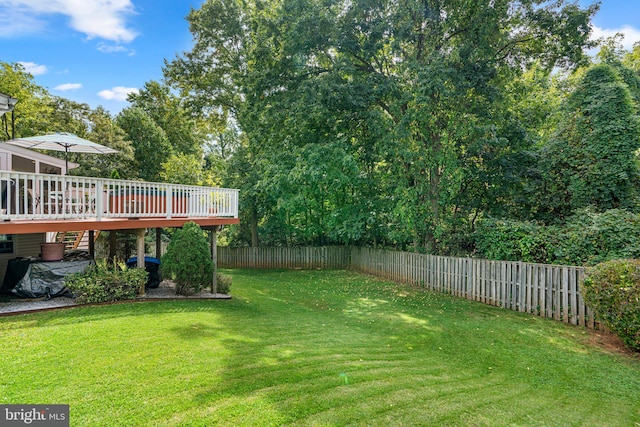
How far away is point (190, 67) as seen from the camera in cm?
2048

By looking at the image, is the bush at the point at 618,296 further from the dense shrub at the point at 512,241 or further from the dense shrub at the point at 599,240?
the dense shrub at the point at 512,241

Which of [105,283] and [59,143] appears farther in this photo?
[59,143]

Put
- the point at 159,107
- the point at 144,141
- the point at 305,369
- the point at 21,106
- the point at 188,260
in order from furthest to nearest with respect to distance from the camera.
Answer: the point at 159,107 → the point at 144,141 → the point at 21,106 → the point at 188,260 → the point at 305,369

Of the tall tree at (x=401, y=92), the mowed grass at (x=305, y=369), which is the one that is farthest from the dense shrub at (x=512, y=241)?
the mowed grass at (x=305, y=369)

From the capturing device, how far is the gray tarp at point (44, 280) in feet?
24.5

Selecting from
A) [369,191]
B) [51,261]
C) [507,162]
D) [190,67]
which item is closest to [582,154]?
[507,162]

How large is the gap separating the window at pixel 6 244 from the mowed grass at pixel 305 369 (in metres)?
3.65

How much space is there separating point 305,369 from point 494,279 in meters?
6.76

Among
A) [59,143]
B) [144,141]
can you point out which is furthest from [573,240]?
[144,141]

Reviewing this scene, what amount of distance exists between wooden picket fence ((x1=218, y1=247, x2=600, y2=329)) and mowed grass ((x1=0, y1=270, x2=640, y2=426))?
1.97ft

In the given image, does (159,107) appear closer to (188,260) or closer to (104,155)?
(104,155)
